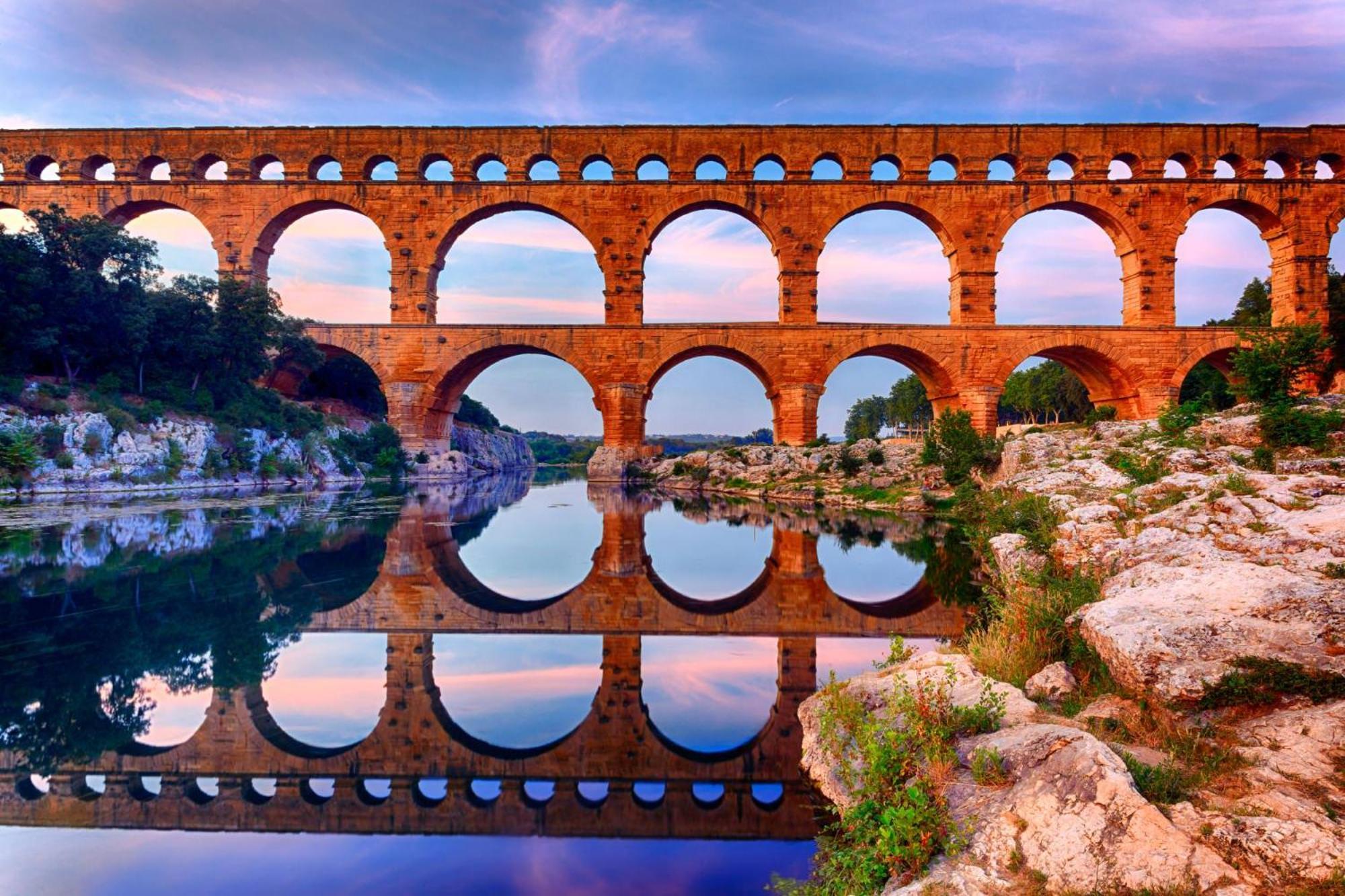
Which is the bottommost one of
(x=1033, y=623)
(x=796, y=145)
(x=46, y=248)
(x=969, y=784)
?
(x=969, y=784)

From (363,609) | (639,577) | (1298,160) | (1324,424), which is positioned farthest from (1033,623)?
(1298,160)

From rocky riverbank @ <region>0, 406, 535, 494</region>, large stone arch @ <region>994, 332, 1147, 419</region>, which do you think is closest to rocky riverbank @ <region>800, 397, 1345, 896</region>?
large stone arch @ <region>994, 332, 1147, 419</region>

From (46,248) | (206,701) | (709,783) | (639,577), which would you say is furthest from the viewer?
(46,248)

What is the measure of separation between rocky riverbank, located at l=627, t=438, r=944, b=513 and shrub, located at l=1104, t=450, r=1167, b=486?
23.2 feet

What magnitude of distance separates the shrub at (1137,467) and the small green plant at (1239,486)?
1.00 meters

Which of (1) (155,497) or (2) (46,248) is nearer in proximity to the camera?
(1) (155,497)

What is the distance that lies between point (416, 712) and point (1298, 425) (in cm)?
842

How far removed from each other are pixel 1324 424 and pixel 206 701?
31.7ft

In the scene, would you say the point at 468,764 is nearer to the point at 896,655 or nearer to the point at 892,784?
the point at 892,784

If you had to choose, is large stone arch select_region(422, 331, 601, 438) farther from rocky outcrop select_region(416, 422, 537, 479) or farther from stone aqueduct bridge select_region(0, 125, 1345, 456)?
rocky outcrop select_region(416, 422, 537, 479)

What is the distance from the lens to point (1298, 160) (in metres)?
23.0

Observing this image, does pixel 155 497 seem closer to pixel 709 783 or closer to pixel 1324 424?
pixel 709 783

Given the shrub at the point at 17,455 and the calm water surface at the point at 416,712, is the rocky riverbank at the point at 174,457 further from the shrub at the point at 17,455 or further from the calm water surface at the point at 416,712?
the calm water surface at the point at 416,712

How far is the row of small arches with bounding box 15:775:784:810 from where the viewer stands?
300 centimetres
